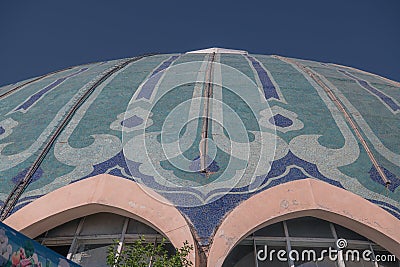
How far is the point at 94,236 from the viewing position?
22.1 feet

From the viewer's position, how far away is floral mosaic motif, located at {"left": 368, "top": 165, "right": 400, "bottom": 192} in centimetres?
734

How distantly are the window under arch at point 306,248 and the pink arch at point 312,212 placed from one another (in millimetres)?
152

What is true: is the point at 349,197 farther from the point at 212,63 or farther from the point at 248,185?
the point at 212,63

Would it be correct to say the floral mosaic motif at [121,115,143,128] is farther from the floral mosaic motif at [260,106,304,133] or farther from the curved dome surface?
the floral mosaic motif at [260,106,304,133]

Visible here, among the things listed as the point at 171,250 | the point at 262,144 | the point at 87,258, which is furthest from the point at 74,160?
the point at 262,144

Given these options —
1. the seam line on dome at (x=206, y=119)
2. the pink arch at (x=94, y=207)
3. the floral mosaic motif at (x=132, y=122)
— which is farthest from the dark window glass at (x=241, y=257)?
the floral mosaic motif at (x=132, y=122)

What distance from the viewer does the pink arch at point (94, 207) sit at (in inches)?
255

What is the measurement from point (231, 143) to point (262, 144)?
1.63ft

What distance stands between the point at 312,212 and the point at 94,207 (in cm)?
296

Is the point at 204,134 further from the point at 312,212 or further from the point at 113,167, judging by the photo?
the point at 312,212

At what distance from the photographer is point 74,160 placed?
7.71 metres

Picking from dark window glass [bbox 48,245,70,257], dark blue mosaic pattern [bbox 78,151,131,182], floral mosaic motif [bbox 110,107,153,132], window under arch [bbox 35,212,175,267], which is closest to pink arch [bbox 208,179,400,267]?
window under arch [bbox 35,212,175,267]

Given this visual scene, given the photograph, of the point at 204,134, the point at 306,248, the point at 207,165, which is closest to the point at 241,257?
the point at 306,248

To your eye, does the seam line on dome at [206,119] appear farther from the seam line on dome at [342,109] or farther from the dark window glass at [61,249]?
the dark window glass at [61,249]
